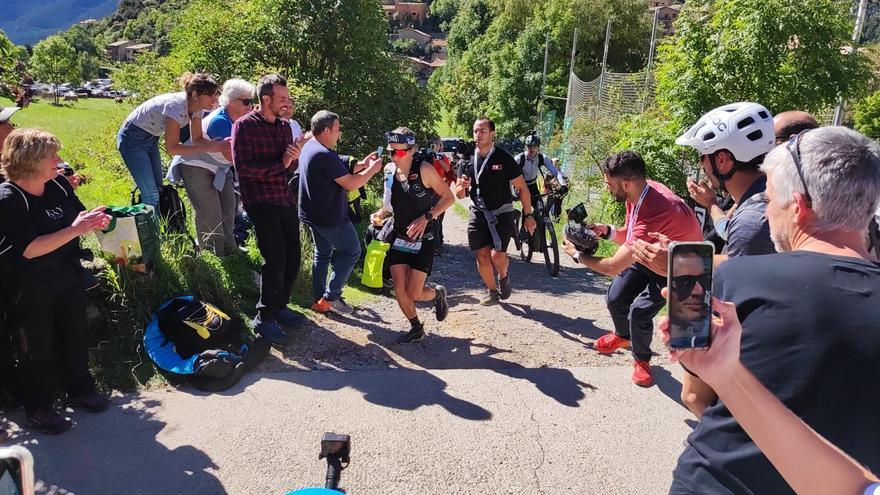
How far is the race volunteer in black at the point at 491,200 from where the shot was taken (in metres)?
6.39

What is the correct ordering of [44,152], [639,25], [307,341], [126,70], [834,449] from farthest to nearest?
1. [639,25]
2. [126,70]
3. [307,341]
4. [44,152]
5. [834,449]

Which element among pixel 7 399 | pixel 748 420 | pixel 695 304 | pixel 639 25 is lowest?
pixel 7 399

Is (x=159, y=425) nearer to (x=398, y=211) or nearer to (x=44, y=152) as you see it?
(x=44, y=152)

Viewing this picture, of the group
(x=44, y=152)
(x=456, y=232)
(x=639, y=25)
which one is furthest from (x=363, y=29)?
(x=639, y=25)

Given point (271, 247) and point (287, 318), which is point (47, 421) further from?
point (287, 318)

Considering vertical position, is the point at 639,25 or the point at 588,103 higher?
the point at 639,25

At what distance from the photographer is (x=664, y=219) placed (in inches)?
157

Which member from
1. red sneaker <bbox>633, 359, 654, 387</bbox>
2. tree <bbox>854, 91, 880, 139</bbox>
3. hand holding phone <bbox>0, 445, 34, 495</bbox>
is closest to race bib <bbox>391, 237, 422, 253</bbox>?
red sneaker <bbox>633, 359, 654, 387</bbox>

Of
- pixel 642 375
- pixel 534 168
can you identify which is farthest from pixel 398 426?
pixel 534 168

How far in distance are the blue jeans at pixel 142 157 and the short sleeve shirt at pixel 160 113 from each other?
0.35 feet

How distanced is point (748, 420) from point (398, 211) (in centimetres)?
411

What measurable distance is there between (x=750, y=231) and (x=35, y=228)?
3745mm

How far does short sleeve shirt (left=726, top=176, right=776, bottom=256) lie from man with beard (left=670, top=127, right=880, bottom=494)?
3.54 ft

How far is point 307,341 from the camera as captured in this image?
5129 mm
